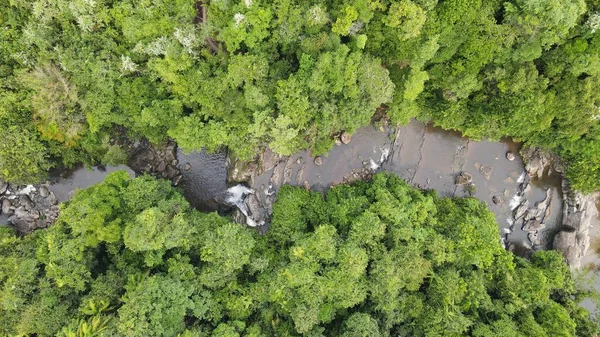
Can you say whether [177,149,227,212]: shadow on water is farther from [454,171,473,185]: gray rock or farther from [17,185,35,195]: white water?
[454,171,473,185]: gray rock

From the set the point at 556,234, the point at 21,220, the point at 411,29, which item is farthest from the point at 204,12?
the point at 556,234

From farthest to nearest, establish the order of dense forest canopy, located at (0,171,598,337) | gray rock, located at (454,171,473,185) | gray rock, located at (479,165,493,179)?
gray rock, located at (479,165,493,179) → gray rock, located at (454,171,473,185) → dense forest canopy, located at (0,171,598,337)

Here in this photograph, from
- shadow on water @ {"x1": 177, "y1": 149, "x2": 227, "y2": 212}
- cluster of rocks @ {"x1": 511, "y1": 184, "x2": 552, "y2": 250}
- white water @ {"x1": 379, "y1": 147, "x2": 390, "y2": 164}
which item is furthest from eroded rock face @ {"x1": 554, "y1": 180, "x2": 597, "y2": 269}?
shadow on water @ {"x1": 177, "y1": 149, "x2": 227, "y2": 212}

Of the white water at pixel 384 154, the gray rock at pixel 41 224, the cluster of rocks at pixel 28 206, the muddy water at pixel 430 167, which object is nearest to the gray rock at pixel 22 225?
the cluster of rocks at pixel 28 206

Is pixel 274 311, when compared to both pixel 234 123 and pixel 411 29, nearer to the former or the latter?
pixel 234 123

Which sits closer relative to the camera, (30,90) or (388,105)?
(30,90)

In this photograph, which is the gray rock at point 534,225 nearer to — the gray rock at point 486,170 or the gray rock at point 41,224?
the gray rock at point 486,170
